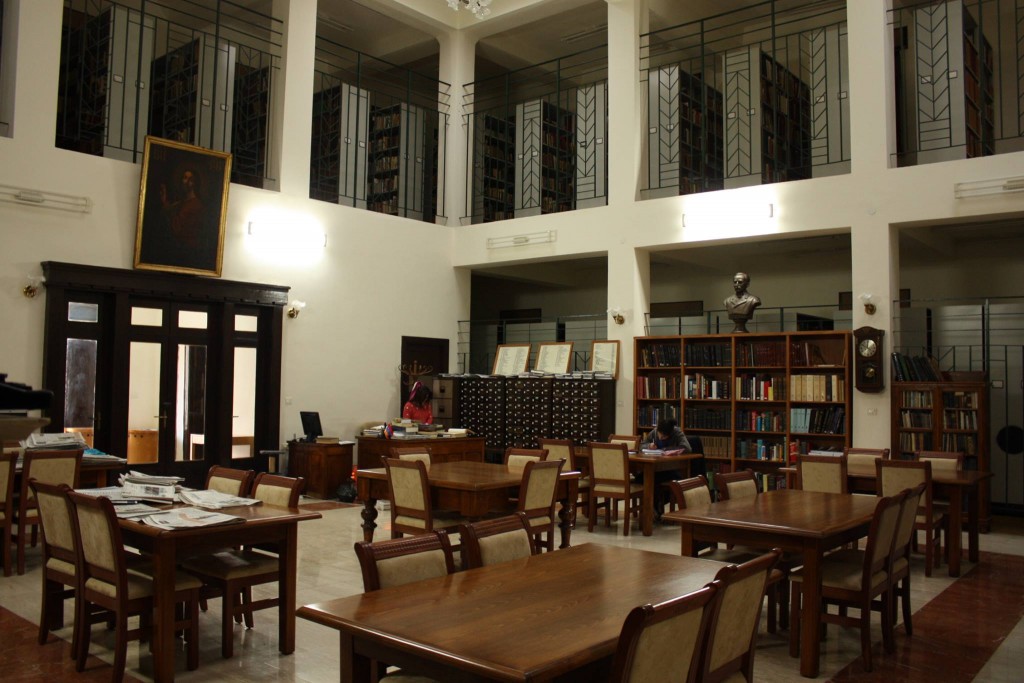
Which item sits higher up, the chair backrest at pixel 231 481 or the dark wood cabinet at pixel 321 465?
the chair backrest at pixel 231 481

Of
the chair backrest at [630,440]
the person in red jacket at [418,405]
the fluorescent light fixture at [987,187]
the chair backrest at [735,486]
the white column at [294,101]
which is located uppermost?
the white column at [294,101]

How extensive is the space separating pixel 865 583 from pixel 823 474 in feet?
8.23

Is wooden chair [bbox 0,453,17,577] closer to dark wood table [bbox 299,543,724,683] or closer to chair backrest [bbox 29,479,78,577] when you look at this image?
chair backrest [bbox 29,479,78,577]

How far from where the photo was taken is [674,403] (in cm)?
1058

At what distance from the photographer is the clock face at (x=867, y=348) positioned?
884 cm

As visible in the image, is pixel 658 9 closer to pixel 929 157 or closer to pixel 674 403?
pixel 929 157

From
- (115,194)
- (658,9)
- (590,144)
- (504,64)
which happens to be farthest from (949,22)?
(115,194)

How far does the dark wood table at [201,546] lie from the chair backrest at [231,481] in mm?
543

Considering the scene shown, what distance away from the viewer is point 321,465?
10.2 m

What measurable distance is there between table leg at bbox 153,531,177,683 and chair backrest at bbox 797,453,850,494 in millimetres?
4816

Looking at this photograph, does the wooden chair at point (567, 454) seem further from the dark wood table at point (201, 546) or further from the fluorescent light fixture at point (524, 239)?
the fluorescent light fixture at point (524, 239)

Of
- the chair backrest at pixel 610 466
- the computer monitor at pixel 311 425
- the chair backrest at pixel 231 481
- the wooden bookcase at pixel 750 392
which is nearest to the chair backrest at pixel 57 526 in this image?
the chair backrest at pixel 231 481

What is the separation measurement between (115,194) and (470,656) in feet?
28.1

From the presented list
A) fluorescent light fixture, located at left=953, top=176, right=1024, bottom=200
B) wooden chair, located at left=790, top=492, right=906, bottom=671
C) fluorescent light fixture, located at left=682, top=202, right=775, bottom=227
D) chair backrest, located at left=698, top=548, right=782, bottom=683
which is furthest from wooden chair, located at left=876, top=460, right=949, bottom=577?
fluorescent light fixture, located at left=682, top=202, right=775, bottom=227
